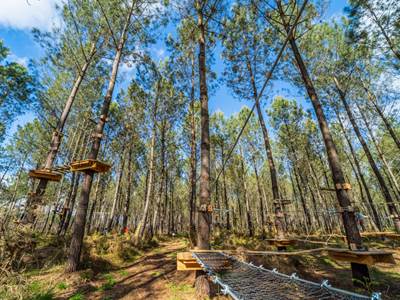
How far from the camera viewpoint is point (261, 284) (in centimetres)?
260

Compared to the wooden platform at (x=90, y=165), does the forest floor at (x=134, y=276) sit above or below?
below

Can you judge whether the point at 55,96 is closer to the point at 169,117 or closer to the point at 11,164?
the point at 169,117

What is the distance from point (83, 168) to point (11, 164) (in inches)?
830

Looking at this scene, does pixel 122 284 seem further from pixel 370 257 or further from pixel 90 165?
pixel 370 257

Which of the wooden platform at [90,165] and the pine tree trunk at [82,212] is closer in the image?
the pine tree trunk at [82,212]

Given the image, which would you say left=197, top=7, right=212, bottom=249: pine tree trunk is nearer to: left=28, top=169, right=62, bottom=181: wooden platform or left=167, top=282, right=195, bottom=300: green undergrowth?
left=167, top=282, right=195, bottom=300: green undergrowth

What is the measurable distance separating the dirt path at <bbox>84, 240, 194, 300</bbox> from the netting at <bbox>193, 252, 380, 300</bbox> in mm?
1530

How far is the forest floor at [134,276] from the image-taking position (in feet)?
13.9

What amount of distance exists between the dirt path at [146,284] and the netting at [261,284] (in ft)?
5.02

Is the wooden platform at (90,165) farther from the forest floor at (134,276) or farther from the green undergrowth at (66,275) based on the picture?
the forest floor at (134,276)

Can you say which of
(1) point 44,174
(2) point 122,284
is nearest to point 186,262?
(2) point 122,284

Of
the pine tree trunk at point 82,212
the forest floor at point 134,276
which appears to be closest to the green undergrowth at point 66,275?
the forest floor at point 134,276

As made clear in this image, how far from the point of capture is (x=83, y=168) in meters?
5.91

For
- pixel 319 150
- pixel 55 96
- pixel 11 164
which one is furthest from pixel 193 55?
pixel 11 164
